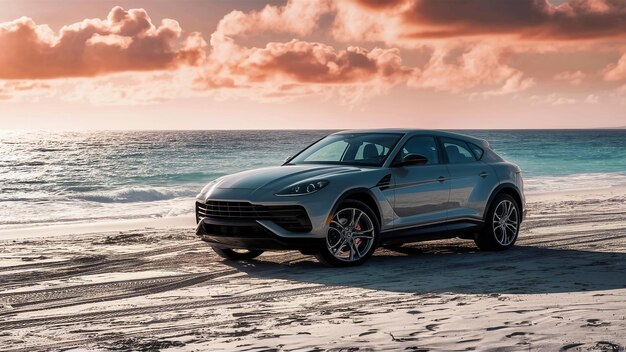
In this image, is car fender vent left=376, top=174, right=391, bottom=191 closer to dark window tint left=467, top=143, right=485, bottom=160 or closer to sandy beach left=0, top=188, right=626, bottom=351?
sandy beach left=0, top=188, right=626, bottom=351

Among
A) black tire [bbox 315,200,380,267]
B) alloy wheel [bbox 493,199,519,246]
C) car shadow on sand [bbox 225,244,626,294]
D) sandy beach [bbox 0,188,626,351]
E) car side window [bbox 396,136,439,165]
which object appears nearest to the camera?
sandy beach [bbox 0,188,626,351]

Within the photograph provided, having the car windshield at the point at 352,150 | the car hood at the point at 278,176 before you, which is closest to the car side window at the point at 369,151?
the car windshield at the point at 352,150

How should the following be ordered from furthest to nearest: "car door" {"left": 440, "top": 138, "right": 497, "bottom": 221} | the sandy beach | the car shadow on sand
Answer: "car door" {"left": 440, "top": 138, "right": 497, "bottom": 221} < the car shadow on sand < the sandy beach

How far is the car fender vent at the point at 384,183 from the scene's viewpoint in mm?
9810

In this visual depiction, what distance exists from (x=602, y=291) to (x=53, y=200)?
1889 cm

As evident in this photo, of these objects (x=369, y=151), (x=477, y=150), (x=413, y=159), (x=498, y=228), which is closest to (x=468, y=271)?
(x=413, y=159)

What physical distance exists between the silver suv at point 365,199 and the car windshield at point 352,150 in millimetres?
14

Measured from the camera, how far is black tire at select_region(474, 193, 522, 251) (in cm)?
1112

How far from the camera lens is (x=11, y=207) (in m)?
23.0

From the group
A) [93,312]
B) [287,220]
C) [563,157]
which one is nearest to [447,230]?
[287,220]

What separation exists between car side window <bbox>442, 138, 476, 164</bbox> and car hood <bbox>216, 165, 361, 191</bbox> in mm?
1567

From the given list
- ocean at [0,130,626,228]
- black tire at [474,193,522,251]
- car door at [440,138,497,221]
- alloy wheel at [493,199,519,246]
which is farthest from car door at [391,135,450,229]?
ocean at [0,130,626,228]

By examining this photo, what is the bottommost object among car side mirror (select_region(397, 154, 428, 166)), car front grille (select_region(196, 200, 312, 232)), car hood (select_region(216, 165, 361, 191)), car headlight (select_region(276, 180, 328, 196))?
car front grille (select_region(196, 200, 312, 232))

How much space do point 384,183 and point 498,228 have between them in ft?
7.19
